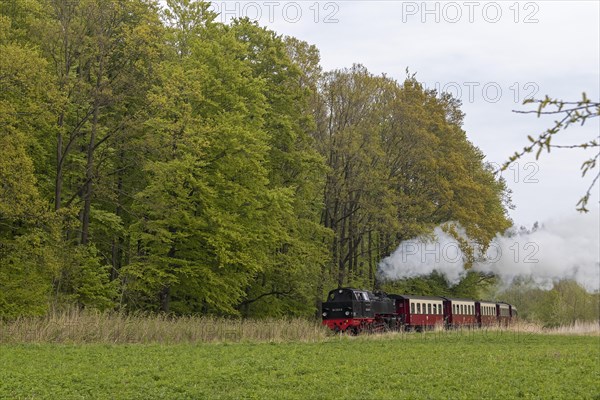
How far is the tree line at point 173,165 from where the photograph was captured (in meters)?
29.9

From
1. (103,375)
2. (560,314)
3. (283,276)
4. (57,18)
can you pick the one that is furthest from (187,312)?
(560,314)

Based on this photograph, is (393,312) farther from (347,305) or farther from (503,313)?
(503,313)

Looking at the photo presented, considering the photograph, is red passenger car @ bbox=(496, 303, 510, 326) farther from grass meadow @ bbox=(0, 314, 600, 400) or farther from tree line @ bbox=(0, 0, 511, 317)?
grass meadow @ bbox=(0, 314, 600, 400)

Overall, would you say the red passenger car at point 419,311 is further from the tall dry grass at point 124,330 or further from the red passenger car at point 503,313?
the tall dry grass at point 124,330

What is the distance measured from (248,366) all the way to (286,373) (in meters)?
1.53

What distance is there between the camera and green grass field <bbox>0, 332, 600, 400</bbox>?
49.9ft

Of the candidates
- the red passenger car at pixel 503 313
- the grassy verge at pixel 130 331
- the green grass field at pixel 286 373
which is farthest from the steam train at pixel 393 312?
the green grass field at pixel 286 373

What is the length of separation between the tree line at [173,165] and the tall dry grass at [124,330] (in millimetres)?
2202

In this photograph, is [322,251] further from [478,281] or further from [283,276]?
[478,281]

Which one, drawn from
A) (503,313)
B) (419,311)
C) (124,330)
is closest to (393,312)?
(419,311)

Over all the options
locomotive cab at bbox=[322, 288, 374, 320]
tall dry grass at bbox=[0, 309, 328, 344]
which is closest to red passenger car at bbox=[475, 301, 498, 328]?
locomotive cab at bbox=[322, 288, 374, 320]

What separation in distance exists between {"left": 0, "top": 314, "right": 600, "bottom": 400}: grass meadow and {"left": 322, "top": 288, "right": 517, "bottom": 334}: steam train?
7298 millimetres

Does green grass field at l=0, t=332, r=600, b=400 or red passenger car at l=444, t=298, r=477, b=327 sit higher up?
red passenger car at l=444, t=298, r=477, b=327

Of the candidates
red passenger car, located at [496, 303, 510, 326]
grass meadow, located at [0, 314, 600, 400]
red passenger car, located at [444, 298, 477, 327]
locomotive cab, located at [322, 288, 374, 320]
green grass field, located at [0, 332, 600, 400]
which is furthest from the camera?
red passenger car, located at [496, 303, 510, 326]
